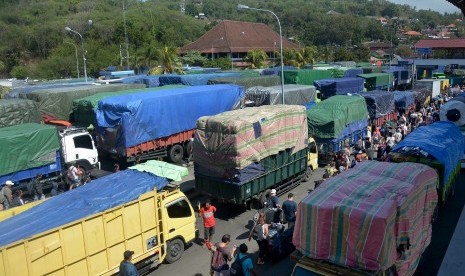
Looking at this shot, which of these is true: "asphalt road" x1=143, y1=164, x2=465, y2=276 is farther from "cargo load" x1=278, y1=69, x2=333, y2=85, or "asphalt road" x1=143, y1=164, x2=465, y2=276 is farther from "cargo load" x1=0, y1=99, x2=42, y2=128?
"cargo load" x1=278, y1=69, x2=333, y2=85

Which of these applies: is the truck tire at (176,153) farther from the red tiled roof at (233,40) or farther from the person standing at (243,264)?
the red tiled roof at (233,40)

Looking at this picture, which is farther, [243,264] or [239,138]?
[239,138]

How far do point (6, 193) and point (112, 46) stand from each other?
6279cm

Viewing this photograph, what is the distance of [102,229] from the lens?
8758 millimetres

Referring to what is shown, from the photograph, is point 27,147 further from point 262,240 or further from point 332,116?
point 332,116

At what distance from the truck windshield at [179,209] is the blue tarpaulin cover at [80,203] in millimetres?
641

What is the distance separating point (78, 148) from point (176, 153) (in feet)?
15.1

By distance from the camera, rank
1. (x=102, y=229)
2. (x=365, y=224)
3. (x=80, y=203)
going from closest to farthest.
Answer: (x=365, y=224) → (x=102, y=229) → (x=80, y=203)

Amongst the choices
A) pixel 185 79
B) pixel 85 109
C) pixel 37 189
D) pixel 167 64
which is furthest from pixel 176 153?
pixel 167 64

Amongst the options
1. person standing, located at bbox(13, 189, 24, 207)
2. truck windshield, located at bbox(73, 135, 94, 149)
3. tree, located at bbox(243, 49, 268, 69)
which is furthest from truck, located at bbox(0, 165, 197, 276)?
tree, located at bbox(243, 49, 268, 69)

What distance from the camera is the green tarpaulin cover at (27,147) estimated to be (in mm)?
14297

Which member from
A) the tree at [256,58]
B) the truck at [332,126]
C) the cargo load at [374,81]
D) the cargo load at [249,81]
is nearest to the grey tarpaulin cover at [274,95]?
the cargo load at [249,81]

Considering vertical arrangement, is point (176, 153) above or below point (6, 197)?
below

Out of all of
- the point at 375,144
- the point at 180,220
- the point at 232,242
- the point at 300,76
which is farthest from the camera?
the point at 300,76
